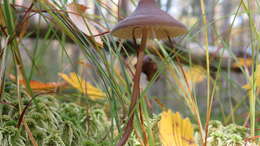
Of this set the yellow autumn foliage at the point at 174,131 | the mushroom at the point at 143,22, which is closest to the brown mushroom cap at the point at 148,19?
the mushroom at the point at 143,22

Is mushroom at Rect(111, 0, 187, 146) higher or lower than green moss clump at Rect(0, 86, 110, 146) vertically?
higher

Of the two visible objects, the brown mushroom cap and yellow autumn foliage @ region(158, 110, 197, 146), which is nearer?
the brown mushroom cap

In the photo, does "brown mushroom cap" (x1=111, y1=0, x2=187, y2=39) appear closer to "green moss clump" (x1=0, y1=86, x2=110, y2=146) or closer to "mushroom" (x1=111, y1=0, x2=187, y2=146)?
"mushroom" (x1=111, y1=0, x2=187, y2=146)

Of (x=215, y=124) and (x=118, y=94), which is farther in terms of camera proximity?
(x=215, y=124)

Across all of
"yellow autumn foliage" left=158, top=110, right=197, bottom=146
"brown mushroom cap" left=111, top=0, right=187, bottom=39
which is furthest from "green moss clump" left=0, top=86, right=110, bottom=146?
"brown mushroom cap" left=111, top=0, right=187, bottom=39

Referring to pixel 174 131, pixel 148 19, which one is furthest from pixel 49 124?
pixel 148 19

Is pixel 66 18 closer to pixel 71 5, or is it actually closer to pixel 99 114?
pixel 71 5

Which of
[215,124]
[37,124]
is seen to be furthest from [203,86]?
[37,124]

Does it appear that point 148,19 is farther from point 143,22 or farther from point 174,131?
point 174,131
